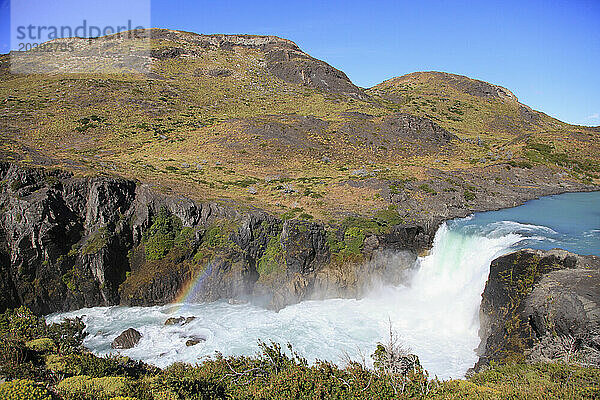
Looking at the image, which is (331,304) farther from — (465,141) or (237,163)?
(465,141)

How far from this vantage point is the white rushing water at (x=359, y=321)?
24.4m

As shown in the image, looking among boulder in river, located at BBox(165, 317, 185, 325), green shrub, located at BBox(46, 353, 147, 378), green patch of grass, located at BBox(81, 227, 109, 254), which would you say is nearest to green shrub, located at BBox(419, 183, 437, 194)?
boulder in river, located at BBox(165, 317, 185, 325)

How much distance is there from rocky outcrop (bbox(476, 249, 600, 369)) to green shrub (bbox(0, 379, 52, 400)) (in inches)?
764

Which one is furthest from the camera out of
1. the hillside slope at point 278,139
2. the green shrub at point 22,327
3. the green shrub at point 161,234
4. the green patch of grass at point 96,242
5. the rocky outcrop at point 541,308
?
the hillside slope at point 278,139

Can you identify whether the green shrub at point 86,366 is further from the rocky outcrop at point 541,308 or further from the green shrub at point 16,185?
the green shrub at point 16,185

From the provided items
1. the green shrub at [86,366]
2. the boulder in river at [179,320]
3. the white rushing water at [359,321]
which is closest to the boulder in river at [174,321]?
the boulder in river at [179,320]

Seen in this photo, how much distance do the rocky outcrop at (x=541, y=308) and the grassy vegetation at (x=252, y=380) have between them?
2831 millimetres

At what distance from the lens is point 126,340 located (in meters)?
25.4

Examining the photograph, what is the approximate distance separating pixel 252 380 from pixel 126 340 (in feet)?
48.5

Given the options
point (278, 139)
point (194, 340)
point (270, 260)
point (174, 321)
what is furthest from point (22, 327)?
point (278, 139)

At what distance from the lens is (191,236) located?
32.8m

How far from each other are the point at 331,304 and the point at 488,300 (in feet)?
39.7

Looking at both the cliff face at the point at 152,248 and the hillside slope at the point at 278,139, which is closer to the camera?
the cliff face at the point at 152,248

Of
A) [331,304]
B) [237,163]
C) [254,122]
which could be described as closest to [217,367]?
[331,304]
